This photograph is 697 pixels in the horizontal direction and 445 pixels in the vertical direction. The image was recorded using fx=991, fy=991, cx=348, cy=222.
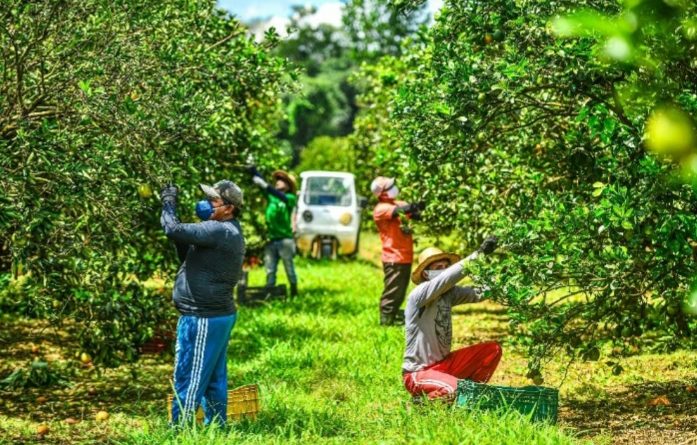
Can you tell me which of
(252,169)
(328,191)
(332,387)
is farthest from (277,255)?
(328,191)

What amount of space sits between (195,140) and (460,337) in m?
4.99

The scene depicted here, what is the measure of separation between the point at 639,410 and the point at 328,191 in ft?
53.8

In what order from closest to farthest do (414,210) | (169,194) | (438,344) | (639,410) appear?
1. (169,194)
2. (438,344)
3. (639,410)
4. (414,210)

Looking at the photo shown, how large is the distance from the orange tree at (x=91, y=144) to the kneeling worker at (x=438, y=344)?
199cm

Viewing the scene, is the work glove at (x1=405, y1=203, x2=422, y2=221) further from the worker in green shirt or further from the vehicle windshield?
the vehicle windshield

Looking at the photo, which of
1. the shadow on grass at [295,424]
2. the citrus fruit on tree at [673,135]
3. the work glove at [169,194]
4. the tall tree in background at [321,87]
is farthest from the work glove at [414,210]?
the tall tree in background at [321,87]

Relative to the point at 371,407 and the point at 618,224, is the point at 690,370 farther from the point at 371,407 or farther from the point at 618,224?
the point at 618,224

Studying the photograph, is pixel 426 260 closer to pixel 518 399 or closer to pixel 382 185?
pixel 518 399

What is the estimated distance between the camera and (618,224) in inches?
224

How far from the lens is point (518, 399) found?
20.8 feet

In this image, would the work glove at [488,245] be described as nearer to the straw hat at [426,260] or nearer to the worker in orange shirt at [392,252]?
the straw hat at [426,260]

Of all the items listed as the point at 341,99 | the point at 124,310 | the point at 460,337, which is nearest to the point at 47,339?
the point at 124,310

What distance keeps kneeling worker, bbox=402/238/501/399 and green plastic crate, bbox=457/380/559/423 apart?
42 centimetres

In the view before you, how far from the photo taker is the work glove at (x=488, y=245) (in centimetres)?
688
